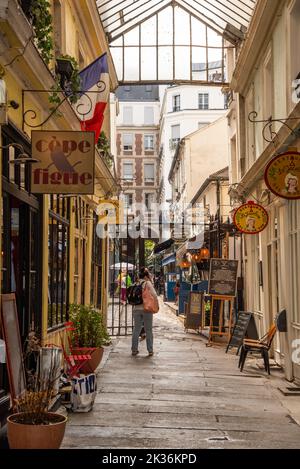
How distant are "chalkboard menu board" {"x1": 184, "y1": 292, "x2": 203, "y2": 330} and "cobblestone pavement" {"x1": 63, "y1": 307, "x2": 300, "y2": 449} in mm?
5447

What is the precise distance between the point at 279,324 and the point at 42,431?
7018 mm

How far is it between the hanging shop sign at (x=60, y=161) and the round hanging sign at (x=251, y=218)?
20.5 ft

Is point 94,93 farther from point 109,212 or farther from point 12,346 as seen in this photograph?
point 109,212

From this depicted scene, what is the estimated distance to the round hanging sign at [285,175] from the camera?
10.1 meters

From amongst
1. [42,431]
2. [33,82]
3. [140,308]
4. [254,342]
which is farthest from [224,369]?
[42,431]

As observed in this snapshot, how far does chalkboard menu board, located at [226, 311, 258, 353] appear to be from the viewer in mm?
14505

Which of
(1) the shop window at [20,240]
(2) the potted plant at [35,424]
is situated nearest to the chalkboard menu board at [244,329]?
(1) the shop window at [20,240]

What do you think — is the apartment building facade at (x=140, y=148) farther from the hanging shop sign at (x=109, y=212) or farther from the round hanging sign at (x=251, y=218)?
the round hanging sign at (x=251, y=218)

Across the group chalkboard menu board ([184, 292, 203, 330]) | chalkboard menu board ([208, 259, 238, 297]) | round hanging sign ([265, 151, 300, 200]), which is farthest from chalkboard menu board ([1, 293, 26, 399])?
chalkboard menu board ([184, 292, 203, 330])

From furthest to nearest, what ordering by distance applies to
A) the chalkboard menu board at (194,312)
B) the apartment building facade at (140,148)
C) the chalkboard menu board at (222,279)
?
1. the apartment building facade at (140,148)
2. the chalkboard menu board at (194,312)
3. the chalkboard menu board at (222,279)

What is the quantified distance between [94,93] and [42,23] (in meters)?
3.57

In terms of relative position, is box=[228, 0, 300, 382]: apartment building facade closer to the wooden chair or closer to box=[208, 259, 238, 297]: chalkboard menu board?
the wooden chair

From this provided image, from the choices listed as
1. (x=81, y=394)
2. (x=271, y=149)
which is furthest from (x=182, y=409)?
(x=271, y=149)

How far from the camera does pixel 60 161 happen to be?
8719mm
